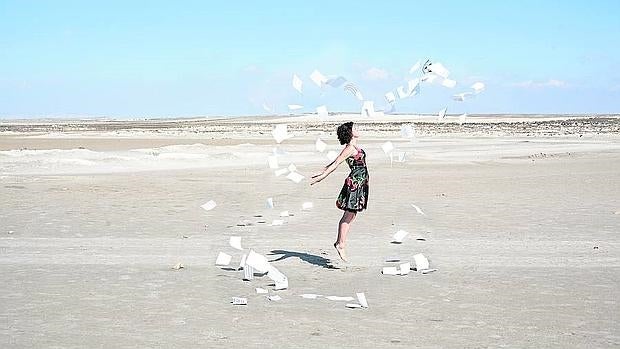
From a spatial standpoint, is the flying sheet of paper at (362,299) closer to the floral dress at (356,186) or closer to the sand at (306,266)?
the sand at (306,266)

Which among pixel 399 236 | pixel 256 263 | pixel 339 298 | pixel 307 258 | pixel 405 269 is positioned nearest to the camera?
pixel 339 298

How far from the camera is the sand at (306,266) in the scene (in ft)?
21.7

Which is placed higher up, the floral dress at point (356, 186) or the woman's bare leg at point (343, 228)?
the floral dress at point (356, 186)

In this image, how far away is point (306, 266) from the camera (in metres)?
9.78

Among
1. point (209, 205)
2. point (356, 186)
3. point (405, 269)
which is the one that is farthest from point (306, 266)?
point (209, 205)

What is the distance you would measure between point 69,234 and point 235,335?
22.5 feet

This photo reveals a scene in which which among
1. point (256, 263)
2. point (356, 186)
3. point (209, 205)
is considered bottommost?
point (256, 263)

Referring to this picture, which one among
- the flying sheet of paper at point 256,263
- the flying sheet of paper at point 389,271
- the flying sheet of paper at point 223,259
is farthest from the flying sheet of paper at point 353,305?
the flying sheet of paper at point 223,259

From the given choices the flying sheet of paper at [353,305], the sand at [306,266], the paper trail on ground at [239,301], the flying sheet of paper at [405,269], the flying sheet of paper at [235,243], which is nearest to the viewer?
the sand at [306,266]

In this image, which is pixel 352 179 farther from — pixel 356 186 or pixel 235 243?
pixel 235 243

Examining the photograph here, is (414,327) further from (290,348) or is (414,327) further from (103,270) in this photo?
(103,270)

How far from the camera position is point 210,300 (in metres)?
7.80

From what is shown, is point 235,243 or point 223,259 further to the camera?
point 235,243

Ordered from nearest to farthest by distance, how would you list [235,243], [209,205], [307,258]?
[307,258] → [235,243] → [209,205]
